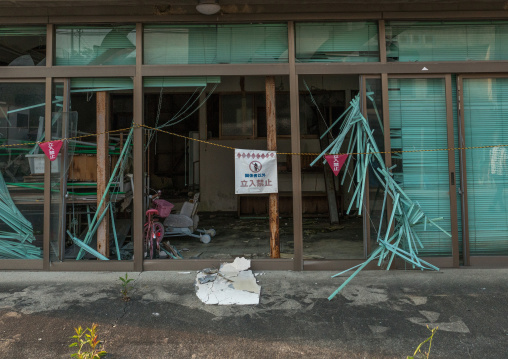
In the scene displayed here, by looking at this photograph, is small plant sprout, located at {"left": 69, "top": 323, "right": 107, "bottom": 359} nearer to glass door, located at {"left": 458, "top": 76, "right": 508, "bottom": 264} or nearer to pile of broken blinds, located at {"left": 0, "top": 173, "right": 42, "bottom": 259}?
pile of broken blinds, located at {"left": 0, "top": 173, "right": 42, "bottom": 259}

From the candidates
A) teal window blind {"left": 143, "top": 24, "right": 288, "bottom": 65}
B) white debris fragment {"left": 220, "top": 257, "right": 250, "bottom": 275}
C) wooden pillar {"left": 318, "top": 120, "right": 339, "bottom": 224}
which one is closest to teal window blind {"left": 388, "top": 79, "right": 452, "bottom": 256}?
teal window blind {"left": 143, "top": 24, "right": 288, "bottom": 65}

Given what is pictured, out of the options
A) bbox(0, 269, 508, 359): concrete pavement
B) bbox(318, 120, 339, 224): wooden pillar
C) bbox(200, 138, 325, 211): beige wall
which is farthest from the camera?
bbox(200, 138, 325, 211): beige wall

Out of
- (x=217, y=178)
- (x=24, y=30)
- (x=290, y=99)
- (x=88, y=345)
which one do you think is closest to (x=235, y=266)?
(x=88, y=345)

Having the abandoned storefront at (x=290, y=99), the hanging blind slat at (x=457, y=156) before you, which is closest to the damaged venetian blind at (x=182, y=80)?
the abandoned storefront at (x=290, y=99)

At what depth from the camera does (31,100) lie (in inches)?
210

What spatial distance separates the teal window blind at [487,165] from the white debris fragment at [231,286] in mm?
3071

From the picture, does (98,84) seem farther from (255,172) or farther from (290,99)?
(290,99)

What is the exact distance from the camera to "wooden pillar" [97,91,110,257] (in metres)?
5.50

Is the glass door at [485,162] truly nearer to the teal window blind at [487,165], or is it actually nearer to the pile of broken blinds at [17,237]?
the teal window blind at [487,165]

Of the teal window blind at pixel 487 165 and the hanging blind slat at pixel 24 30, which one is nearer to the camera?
the teal window blind at pixel 487 165

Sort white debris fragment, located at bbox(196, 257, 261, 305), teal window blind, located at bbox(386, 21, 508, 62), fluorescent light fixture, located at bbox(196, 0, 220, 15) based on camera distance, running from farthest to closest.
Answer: teal window blind, located at bbox(386, 21, 508, 62), fluorescent light fixture, located at bbox(196, 0, 220, 15), white debris fragment, located at bbox(196, 257, 261, 305)

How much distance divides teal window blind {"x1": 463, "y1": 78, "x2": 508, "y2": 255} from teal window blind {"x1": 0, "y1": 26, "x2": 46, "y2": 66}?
5.92 metres

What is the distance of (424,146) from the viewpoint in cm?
525

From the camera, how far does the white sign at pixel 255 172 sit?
17.5 feet
